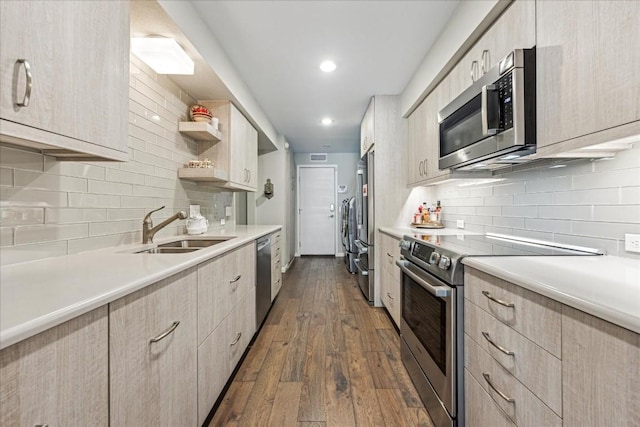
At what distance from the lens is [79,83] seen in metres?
0.99

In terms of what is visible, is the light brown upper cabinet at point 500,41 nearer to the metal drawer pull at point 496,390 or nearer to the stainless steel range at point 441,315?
the stainless steel range at point 441,315

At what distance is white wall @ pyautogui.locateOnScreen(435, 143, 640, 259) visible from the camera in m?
1.19

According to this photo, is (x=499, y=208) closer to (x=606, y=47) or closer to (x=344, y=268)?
(x=606, y=47)

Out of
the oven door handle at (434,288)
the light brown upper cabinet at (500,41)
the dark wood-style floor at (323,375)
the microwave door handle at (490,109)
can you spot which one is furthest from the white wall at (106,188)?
the light brown upper cabinet at (500,41)

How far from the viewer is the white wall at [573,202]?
119cm

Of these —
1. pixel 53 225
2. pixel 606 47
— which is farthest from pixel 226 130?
pixel 606 47

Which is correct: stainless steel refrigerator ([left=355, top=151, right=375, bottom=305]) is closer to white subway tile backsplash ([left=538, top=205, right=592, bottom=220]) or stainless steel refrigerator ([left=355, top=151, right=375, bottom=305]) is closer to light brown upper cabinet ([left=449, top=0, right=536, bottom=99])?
light brown upper cabinet ([left=449, top=0, right=536, bottom=99])

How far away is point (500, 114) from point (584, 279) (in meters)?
0.87

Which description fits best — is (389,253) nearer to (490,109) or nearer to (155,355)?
(490,109)

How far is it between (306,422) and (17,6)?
197 centimetres

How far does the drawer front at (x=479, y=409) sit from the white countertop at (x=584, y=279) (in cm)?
48

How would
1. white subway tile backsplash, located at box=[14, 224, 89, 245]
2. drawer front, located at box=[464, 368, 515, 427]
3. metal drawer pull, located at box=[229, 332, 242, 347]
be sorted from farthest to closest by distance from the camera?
metal drawer pull, located at box=[229, 332, 242, 347]
white subway tile backsplash, located at box=[14, 224, 89, 245]
drawer front, located at box=[464, 368, 515, 427]

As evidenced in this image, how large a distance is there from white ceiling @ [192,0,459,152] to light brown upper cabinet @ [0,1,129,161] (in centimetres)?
98

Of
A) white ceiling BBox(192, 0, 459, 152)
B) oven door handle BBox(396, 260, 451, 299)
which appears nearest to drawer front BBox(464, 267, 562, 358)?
oven door handle BBox(396, 260, 451, 299)
